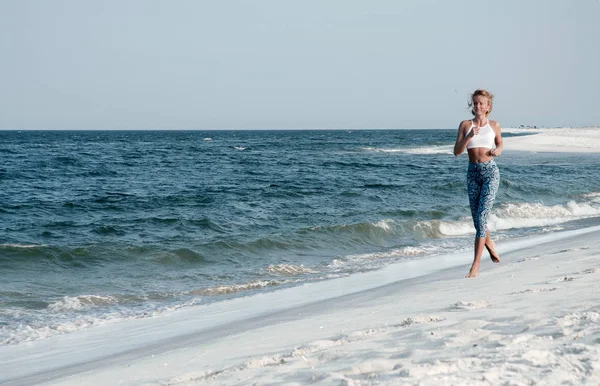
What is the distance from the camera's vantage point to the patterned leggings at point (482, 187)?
6.73m

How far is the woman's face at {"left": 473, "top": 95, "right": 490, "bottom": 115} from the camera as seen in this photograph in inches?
256

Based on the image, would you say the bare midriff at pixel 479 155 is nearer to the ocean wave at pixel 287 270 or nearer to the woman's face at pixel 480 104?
the woman's face at pixel 480 104

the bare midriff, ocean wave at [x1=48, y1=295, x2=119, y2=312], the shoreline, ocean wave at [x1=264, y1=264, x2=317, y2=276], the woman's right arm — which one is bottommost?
ocean wave at [x1=48, y1=295, x2=119, y2=312]

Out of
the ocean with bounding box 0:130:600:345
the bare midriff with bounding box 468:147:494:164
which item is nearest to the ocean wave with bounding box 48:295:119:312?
the ocean with bounding box 0:130:600:345

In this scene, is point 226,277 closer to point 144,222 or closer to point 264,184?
point 144,222

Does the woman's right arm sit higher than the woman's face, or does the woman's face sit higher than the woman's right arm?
the woman's face

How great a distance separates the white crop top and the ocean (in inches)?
141

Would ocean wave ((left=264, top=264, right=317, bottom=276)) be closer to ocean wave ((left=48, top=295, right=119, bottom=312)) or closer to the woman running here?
ocean wave ((left=48, top=295, right=119, bottom=312))

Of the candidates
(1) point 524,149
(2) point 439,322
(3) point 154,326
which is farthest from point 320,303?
(1) point 524,149

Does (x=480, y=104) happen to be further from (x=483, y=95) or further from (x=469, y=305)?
→ (x=469, y=305)

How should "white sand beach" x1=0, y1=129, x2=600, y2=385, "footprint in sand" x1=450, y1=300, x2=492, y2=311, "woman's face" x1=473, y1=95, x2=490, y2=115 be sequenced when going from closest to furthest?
"white sand beach" x1=0, y1=129, x2=600, y2=385
"footprint in sand" x1=450, y1=300, x2=492, y2=311
"woman's face" x1=473, y1=95, x2=490, y2=115

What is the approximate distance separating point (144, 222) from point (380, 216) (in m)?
5.80

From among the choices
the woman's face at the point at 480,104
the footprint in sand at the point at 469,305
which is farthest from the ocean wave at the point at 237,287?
the footprint in sand at the point at 469,305

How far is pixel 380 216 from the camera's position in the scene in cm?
1675
